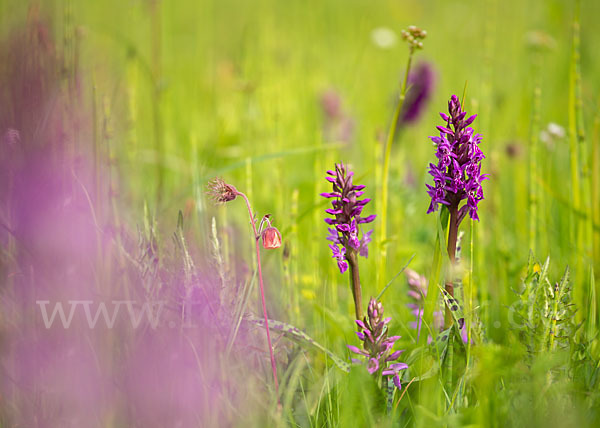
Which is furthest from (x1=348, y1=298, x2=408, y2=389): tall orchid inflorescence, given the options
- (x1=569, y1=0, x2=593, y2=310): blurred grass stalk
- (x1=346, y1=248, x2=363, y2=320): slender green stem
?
(x1=569, y1=0, x2=593, y2=310): blurred grass stalk

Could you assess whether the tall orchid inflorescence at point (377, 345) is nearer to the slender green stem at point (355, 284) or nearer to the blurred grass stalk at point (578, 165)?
the slender green stem at point (355, 284)

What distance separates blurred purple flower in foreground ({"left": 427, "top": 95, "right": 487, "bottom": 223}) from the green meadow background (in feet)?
0.22

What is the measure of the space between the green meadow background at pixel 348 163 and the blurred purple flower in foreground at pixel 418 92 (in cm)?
9

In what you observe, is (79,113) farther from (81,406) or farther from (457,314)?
(457,314)

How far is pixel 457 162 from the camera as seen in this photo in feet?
3.06

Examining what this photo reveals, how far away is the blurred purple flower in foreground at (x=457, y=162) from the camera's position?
36.4 inches

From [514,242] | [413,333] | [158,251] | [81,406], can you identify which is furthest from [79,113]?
[514,242]

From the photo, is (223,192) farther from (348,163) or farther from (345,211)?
(348,163)

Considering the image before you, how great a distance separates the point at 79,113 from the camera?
134 cm

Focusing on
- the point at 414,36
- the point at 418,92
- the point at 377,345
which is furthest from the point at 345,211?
the point at 418,92

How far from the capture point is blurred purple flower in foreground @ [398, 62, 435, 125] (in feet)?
8.91

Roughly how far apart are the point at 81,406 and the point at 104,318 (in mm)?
171

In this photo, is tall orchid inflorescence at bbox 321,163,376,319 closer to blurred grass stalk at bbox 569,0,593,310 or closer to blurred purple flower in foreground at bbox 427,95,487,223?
blurred purple flower in foreground at bbox 427,95,487,223

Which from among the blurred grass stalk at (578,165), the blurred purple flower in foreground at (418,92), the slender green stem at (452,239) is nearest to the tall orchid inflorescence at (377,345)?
the slender green stem at (452,239)
